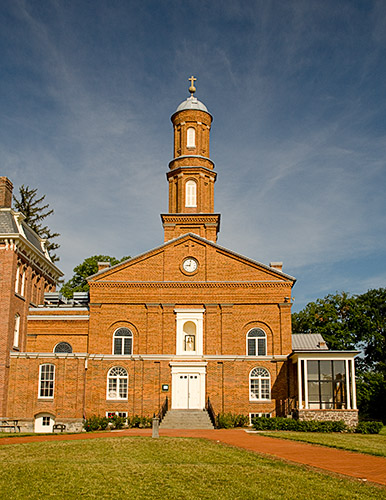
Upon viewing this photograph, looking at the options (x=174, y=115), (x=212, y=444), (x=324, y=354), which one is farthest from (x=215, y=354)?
(x=174, y=115)

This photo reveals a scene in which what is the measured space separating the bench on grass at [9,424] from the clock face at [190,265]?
45.9ft

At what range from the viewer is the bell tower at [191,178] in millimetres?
40906

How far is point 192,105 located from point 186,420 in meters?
24.3

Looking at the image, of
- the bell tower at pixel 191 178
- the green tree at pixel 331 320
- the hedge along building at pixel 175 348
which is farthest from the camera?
the green tree at pixel 331 320

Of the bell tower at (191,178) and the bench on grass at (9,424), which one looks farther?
the bell tower at (191,178)

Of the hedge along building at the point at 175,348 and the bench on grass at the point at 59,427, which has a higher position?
the hedge along building at the point at 175,348

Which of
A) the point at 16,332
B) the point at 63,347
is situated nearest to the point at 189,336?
the point at 63,347

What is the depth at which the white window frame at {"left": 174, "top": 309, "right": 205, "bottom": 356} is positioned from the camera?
119ft

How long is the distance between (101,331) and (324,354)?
14062 mm

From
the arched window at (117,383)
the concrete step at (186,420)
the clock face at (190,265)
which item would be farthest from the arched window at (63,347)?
the clock face at (190,265)

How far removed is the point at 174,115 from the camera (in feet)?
145

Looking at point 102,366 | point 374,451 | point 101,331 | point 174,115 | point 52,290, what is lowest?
point 374,451

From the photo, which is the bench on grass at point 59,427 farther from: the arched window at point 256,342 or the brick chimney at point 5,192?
the brick chimney at point 5,192

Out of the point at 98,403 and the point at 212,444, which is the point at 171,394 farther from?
the point at 212,444
